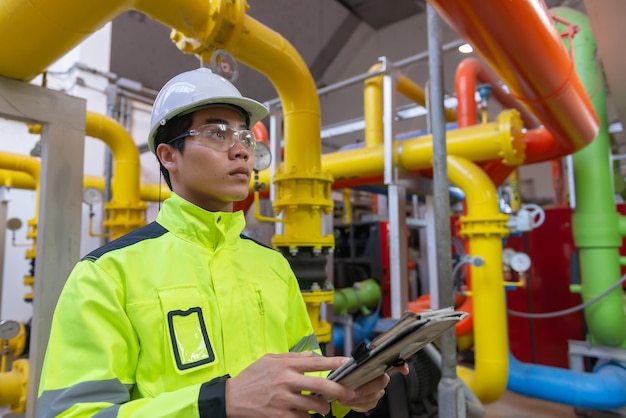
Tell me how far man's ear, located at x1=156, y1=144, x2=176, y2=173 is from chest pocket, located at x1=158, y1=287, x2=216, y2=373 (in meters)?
0.34

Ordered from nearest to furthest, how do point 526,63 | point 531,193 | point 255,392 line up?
point 255,392
point 526,63
point 531,193

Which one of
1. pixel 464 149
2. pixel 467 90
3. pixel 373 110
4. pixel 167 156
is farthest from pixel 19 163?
pixel 467 90

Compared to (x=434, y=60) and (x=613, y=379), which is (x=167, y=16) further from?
(x=613, y=379)

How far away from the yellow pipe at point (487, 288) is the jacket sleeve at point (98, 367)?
7.63 ft

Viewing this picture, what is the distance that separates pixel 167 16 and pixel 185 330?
1.21m

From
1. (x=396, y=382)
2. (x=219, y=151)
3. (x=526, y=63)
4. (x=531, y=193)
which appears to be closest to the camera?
(x=219, y=151)

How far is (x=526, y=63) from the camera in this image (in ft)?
4.91

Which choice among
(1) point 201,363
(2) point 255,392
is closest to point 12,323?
(1) point 201,363

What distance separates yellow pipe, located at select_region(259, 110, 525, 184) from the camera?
258 centimetres

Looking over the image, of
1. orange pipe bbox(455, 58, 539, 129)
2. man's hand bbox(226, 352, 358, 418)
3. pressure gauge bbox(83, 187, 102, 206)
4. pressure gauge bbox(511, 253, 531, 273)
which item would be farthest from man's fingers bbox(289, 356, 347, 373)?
pressure gauge bbox(83, 187, 102, 206)

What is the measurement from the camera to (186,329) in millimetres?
826

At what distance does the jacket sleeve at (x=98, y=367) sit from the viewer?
0.65 m

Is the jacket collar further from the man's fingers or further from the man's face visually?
the man's fingers

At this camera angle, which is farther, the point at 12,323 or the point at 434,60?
the point at 434,60
